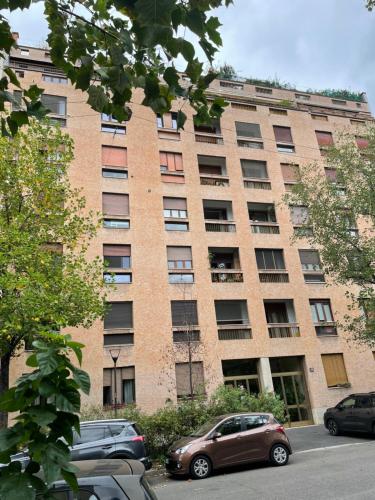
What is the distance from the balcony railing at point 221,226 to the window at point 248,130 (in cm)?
740

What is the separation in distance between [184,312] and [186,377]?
330cm

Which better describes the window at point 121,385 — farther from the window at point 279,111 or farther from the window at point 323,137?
the window at point 323,137

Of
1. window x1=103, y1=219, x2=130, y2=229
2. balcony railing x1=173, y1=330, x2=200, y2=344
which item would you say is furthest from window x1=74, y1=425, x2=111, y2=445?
window x1=103, y1=219, x2=130, y2=229

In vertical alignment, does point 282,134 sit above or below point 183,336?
above

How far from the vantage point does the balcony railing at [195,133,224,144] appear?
26.4 m

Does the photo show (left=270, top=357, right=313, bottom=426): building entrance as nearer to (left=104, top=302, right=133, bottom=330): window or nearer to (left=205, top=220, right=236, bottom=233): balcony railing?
(left=205, top=220, right=236, bottom=233): balcony railing

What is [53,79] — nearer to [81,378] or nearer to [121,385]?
[121,385]

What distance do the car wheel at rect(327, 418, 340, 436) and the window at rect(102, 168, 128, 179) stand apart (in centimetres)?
1649

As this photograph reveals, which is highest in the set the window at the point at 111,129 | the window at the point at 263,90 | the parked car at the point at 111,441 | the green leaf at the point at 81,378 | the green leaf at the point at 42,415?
the window at the point at 263,90

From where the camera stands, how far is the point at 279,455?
11117 mm

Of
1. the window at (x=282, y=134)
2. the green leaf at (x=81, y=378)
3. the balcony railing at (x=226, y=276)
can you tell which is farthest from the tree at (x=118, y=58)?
the window at (x=282, y=134)

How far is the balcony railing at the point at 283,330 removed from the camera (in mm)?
22359

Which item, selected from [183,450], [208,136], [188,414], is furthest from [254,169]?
[183,450]

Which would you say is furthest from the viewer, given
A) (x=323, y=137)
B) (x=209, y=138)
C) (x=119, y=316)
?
(x=323, y=137)
